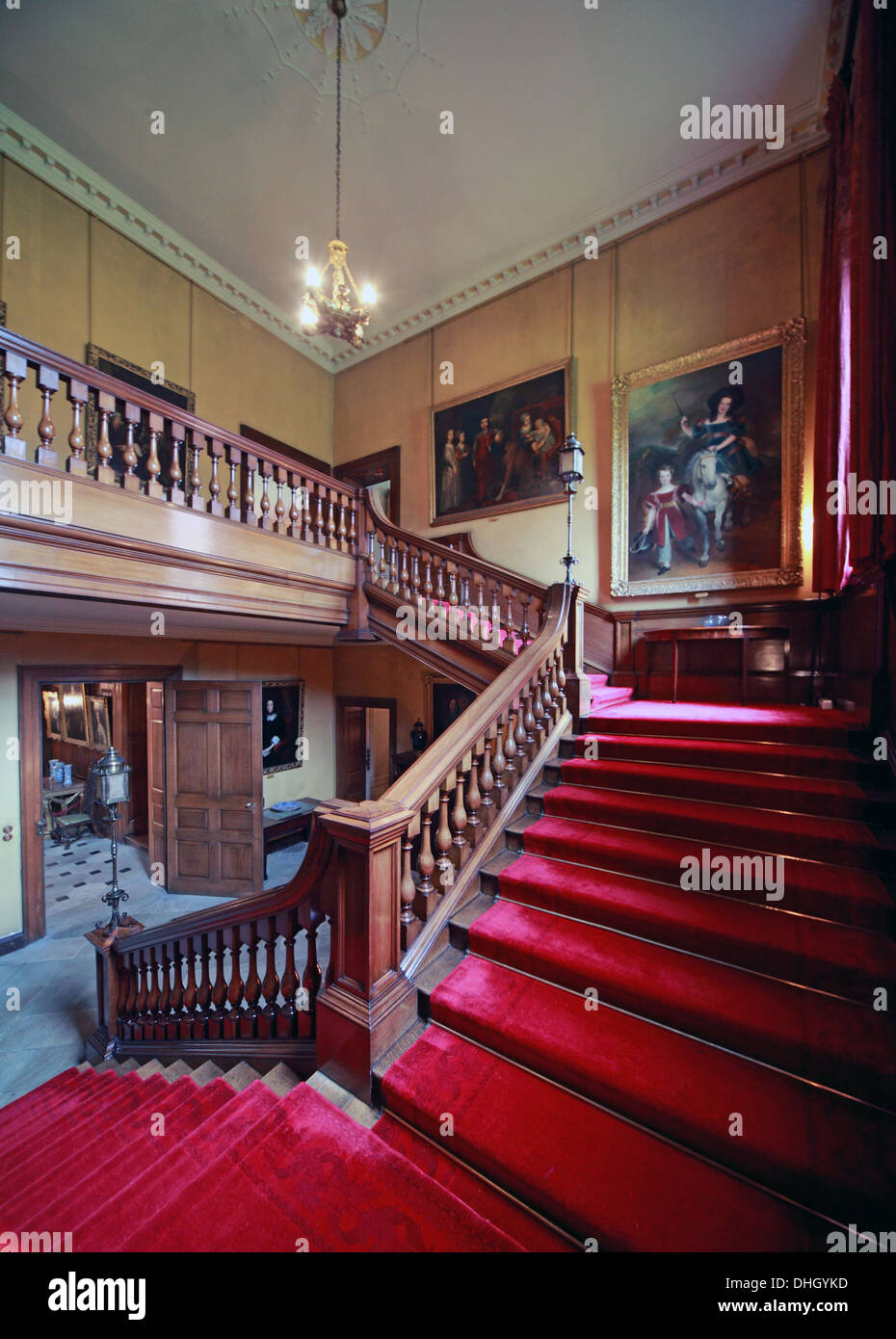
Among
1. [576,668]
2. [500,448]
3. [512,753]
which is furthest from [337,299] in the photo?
[512,753]

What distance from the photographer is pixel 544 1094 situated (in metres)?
1.44

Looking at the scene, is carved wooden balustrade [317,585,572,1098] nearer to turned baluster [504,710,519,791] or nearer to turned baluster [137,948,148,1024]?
turned baluster [504,710,519,791]

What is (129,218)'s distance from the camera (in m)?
5.06

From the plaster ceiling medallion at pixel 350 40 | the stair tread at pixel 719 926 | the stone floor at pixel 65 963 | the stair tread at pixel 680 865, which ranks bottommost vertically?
the stone floor at pixel 65 963

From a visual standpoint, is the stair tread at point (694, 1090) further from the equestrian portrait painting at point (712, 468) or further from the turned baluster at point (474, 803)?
the equestrian portrait painting at point (712, 468)

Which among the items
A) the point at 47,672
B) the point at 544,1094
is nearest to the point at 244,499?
the point at 47,672

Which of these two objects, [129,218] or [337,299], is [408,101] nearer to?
[337,299]

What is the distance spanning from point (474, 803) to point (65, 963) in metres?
4.35

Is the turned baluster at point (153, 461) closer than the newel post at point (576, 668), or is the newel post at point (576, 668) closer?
the turned baluster at point (153, 461)

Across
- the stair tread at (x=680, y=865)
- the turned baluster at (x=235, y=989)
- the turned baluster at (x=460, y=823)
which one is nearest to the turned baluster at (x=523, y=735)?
the stair tread at (x=680, y=865)

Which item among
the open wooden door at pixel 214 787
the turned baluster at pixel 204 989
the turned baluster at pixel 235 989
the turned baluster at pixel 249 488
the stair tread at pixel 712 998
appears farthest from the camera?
the open wooden door at pixel 214 787

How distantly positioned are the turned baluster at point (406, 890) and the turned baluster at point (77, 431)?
267cm

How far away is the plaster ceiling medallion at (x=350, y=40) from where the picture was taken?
12.1 ft

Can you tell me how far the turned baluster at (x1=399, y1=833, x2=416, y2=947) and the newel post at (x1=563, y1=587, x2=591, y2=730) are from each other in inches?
66.6
